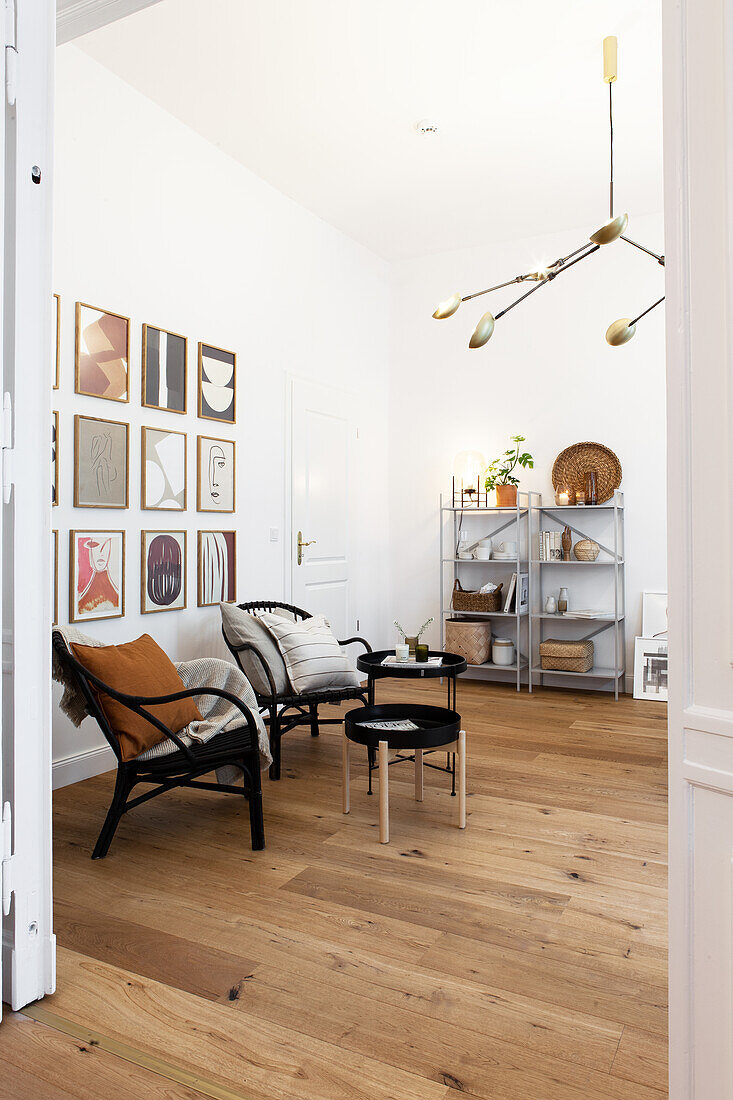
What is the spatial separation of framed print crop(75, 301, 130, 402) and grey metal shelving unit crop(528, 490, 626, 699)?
10.3 feet

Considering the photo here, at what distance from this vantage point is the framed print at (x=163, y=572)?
3953mm

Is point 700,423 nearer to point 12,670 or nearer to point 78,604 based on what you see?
point 12,670

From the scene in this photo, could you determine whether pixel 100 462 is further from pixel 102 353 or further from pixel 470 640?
pixel 470 640

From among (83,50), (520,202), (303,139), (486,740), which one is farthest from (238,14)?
(486,740)

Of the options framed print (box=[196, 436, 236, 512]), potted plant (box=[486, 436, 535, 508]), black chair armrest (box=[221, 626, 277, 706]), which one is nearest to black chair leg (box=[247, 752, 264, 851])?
black chair armrest (box=[221, 626, 277, 706])

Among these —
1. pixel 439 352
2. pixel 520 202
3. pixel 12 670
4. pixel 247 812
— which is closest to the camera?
pixel 12 670

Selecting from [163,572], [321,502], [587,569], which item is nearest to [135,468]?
[163,572]

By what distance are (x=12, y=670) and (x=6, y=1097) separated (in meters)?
0.88

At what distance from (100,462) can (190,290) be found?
1242 millimetres

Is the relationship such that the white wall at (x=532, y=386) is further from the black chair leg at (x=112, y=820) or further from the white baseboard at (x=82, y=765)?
the black chair leg at (x=112, y=820)

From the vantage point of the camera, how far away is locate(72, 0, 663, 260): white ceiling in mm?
3383

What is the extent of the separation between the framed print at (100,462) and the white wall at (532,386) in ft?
10.1

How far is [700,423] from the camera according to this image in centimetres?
116

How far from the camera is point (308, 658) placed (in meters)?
3.92
